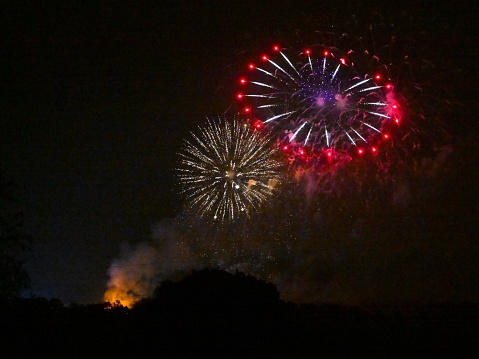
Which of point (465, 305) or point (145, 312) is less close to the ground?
point (465, 305)

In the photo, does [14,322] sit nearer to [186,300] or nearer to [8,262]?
[186,300]

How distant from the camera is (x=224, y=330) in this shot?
1131 cm

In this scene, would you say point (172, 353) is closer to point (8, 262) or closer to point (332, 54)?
point (332, 54)

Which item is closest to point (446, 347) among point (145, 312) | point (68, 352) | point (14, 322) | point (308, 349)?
point (308, 349)

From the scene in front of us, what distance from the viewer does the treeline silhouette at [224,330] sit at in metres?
11.3

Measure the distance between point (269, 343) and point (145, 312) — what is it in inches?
110

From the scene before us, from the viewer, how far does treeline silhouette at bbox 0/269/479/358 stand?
1130 cm

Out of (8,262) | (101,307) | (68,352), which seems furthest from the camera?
(8,262)

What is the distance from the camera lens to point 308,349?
38.4 ft

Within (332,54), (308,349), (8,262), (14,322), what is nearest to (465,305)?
(308,349)

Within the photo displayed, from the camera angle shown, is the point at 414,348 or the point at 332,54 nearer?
the point at 414,348

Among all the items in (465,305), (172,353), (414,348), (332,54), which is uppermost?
(332,54)

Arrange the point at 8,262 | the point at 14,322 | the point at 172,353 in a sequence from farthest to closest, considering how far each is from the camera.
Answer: the point at 8,262
the point at 14,322
the point at 172,353

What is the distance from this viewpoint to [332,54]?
15711 mm
